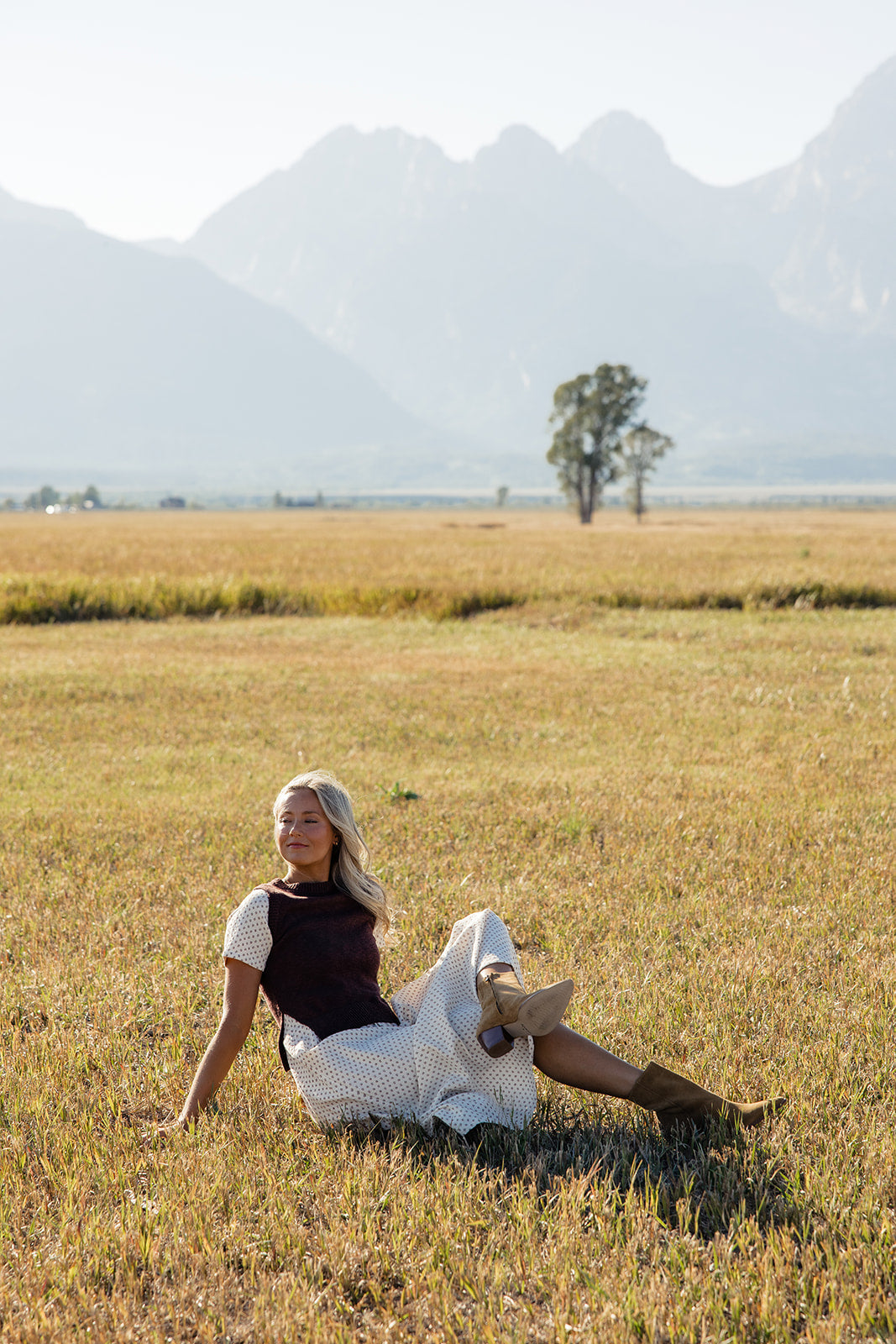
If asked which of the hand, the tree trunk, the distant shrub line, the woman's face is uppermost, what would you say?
the tree trunk

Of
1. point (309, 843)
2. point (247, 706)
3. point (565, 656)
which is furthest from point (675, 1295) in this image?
point (565, 656)

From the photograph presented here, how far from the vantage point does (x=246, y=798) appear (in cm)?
952

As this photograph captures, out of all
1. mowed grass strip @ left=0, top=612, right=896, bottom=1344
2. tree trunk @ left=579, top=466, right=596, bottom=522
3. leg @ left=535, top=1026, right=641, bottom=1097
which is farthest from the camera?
tree trunk @ left=579, top=466, right=596, bottom=522

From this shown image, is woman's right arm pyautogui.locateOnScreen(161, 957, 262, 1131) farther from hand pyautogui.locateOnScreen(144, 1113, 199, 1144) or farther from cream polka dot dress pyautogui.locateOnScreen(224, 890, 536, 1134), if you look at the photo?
cream polka dot dress pyautogui.locateOnScreen(224, 890, 536, 1134)

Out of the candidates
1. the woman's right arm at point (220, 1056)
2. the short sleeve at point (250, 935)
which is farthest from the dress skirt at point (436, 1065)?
the short sleeve at point (250, 935)

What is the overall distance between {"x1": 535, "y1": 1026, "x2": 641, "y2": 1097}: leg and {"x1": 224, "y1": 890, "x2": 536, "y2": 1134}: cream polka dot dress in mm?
92

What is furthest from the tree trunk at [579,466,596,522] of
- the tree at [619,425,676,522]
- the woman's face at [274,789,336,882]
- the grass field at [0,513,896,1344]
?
the woman's face at [274,789,336,882]

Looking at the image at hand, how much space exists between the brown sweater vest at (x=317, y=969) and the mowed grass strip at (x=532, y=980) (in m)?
0.45

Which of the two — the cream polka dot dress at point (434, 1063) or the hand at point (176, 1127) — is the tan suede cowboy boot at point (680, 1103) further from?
the hand at point (176, 1127)

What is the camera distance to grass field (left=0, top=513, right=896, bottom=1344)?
335 centimetres

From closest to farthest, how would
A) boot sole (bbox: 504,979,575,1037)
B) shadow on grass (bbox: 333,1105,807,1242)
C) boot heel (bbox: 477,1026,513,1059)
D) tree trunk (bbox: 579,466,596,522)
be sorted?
shadow on grass (bbox: 333,1105,807,1242) < boot sole (bbox: 504,979,575,1037) < boot heel (bbox: 477,1026,513,1059) < tree trunk (bbox: 579,466,596,522)

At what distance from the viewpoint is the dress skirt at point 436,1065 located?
426 centimetres

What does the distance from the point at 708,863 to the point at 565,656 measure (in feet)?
34.7

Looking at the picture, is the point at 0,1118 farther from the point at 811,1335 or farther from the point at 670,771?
the point at 670,771
